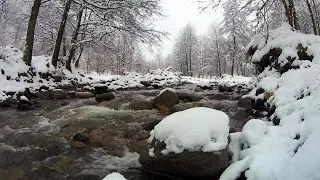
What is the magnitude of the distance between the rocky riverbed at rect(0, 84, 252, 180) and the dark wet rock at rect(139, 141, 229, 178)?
0.81 ft

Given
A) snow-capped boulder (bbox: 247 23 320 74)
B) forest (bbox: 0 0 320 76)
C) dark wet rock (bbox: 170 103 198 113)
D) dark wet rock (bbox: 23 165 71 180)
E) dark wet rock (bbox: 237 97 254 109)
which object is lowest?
dark wet rock (bbox: 23 165 71 180)

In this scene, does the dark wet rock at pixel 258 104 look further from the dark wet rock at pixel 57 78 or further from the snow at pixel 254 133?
the dark wet rock at pixel 57 78

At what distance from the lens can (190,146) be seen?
130 inches

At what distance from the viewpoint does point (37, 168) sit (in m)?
4.06

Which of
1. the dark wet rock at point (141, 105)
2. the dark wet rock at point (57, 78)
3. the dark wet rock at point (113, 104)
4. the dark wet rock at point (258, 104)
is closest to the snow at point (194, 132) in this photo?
the dark wet rock at point (258, 104)

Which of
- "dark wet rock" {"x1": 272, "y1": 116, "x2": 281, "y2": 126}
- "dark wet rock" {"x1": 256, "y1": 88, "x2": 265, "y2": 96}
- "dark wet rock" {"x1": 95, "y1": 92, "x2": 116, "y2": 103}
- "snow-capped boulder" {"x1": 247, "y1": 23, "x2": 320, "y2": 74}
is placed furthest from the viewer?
"dark wet rock" {"x1": 95, "y1": 92, "x2": 116, "y2": 103}

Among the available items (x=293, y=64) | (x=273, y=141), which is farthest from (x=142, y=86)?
(x=273, y=141)

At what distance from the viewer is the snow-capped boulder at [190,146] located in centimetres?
328

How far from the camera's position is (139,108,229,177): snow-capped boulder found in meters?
3.28

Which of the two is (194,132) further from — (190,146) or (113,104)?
(113,104)

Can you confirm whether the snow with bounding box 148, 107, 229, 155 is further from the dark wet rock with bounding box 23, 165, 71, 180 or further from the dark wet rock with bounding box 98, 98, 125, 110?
the dark wet rock with bounding box 98, 98, 125, 110

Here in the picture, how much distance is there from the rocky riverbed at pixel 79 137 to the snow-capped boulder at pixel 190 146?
291mm

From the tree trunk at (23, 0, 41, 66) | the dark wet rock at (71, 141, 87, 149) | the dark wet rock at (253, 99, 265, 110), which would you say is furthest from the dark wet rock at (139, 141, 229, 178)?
the tree trunk at (23, 0, 41, 66)

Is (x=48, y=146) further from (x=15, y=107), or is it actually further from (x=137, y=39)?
(x=137, y=39)
